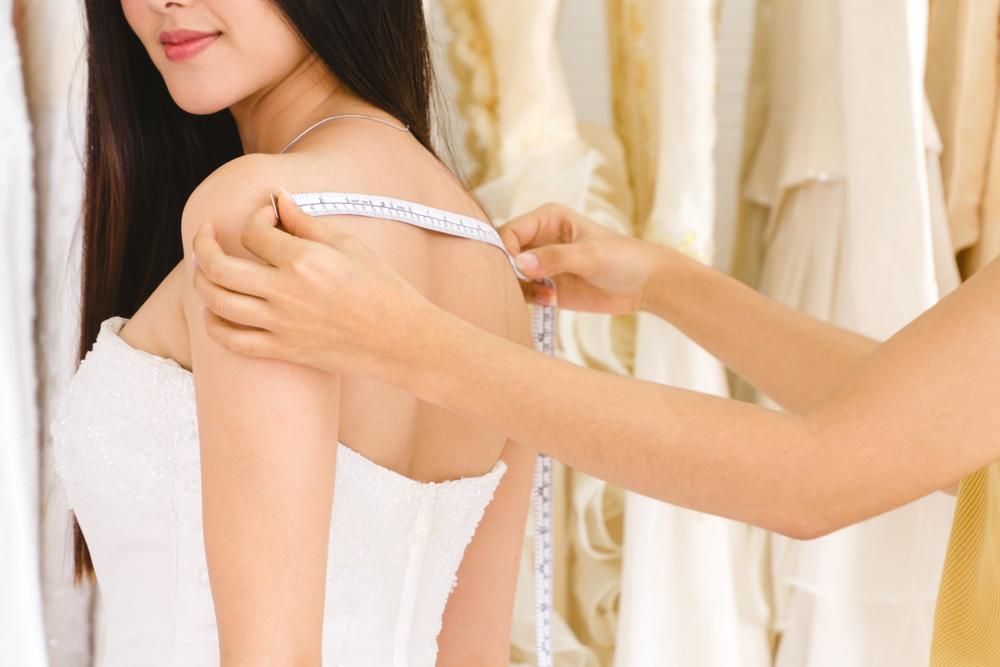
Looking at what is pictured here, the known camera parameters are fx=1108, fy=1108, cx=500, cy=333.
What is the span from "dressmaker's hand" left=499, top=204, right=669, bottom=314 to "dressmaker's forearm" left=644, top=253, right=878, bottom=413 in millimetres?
25

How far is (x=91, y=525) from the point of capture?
0.84 metres

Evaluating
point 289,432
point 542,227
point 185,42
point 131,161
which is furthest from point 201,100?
point 542,227

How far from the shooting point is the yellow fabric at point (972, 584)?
929 mm

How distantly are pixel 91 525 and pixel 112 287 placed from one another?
10.4 inches

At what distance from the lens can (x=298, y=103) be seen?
34.6 inches

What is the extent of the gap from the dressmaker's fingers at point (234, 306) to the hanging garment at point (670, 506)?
675 millimetres

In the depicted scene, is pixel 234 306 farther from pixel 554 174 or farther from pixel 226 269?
pixel 554 174

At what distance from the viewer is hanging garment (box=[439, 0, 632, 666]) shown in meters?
1.24

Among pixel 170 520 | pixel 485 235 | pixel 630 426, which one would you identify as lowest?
pixel 170 520

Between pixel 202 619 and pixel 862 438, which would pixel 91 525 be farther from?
pixel 862 438

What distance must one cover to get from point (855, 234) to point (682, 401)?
0.56 metres

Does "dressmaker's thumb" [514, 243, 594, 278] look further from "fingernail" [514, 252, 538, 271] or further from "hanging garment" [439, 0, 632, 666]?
"hanging garment" [439, 0, 632, 666]

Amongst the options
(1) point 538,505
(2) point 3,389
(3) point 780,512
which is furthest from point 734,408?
(2) point 3,389

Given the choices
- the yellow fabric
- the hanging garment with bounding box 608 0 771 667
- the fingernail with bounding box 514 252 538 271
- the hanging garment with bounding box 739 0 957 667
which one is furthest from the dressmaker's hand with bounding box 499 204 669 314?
the yellow fabric
